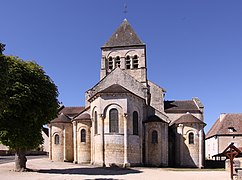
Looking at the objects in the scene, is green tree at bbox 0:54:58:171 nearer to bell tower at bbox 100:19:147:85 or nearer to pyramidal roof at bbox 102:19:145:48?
bell tower at bbox 100:19:147:85

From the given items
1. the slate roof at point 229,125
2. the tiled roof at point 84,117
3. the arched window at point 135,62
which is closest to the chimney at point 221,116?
the slate roof at point 229,125

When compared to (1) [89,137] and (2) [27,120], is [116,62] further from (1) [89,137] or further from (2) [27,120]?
(2) [27,120]

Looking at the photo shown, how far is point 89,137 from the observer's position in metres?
37.1

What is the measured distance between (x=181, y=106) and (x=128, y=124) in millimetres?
13092

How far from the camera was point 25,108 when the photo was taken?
2395 cm

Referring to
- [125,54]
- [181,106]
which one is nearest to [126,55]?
[125,54]

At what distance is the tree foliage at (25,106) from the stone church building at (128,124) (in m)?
9.40

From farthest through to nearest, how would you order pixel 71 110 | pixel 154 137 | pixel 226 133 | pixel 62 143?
pixel 226 133 → pixel 71 110 → pixel 62 143 → pixel 154 137

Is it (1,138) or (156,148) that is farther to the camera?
(156,148)

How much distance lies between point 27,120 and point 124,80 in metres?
17.5

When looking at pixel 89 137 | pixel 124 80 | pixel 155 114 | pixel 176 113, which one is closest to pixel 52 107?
pixel 89 137

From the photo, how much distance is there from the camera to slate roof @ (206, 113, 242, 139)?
48.7 m

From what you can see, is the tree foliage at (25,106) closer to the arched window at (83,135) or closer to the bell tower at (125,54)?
the arched window at (83,135)

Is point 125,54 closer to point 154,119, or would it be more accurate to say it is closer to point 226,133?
point 154,119
